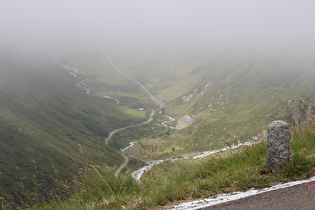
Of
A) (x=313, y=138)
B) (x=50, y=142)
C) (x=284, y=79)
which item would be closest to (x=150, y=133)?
(x=50, y=142)

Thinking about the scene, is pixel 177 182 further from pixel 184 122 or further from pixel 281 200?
pixel 184 122

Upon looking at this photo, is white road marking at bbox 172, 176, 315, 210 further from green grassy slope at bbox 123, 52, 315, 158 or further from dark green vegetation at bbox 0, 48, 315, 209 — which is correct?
green grassy slope at bbox 123, 52, 315, 158

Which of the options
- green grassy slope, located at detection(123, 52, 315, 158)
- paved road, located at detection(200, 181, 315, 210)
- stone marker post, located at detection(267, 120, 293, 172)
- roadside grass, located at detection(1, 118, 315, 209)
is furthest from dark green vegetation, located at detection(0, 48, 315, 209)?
paved road, located at detection(200, 181, 315, 210)

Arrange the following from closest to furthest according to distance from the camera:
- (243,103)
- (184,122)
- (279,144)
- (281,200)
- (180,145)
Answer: (281,200) → (279,144) → (180,145) → (243,103) → (184,122)

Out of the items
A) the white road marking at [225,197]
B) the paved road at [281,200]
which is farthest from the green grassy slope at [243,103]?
the paved road at [281,200]

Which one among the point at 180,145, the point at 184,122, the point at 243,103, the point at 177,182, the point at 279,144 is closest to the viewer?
the point at 279,144

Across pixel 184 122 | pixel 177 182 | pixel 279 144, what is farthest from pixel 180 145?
pixel 279 144

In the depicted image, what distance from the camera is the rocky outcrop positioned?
154250 mm

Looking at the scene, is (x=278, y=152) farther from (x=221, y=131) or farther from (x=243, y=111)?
(x=243, y=111)

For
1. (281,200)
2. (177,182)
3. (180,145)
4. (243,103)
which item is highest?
(177,182)

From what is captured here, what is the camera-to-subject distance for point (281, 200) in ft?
21.5

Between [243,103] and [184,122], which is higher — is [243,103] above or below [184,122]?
above

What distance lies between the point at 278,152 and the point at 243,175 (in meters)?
1.20

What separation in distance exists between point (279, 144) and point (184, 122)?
152 metres
